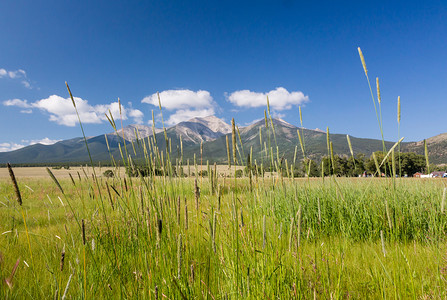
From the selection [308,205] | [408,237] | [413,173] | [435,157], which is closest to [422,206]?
[408,237]

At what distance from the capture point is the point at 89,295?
5.76ft

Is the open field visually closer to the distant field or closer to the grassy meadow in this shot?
the grassy meadow

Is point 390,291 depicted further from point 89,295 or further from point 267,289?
point 89,295

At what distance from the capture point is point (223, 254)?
2213mm

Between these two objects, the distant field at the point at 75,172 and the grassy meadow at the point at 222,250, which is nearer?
the grassy meadow at the point at 222,250

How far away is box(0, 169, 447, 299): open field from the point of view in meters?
1.52

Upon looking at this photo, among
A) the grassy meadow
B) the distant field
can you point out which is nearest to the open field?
the grassy meadow

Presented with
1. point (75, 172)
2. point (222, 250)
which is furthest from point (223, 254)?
point (75, 172)

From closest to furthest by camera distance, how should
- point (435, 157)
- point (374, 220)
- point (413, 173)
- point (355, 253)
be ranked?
point (355, 253) → point (374, 220) → point (413, 173) → point (435, 157)

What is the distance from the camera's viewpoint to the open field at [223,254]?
4.99 ft

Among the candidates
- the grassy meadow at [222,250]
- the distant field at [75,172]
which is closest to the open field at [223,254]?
the grassy meadow at [222,250]

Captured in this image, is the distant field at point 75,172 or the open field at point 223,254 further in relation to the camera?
the distant field at point 75,172

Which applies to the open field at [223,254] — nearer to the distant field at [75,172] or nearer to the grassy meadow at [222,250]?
the grassy meadow at [222,250]

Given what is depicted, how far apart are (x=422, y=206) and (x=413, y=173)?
88.0 metres
